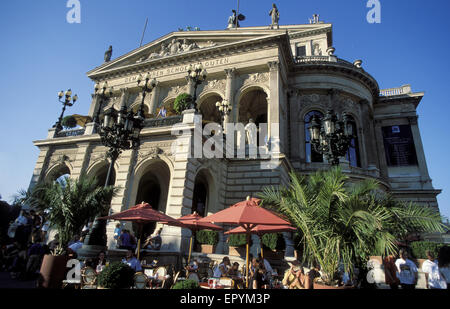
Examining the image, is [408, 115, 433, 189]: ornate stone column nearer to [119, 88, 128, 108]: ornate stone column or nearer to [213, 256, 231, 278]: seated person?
[213, 256, 231, 278]: seated person

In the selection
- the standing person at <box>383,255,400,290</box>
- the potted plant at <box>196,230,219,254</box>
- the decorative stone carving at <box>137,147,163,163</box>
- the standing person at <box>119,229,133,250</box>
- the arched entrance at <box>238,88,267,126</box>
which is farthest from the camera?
the arched entrance at <box>238,88,267,126</box>

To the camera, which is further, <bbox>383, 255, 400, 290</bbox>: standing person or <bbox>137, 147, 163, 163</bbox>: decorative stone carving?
<bbox>137, 147, 163, 163</bbox>: decorative stone carving

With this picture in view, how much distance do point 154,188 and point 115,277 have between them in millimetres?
14968

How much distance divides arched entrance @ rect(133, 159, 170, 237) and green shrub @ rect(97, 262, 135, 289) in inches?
413

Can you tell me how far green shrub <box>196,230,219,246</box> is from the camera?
1332cm

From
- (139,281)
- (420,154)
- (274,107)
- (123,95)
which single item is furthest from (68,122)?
(420,154)

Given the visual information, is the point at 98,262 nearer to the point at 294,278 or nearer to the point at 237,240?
the point at 294,278

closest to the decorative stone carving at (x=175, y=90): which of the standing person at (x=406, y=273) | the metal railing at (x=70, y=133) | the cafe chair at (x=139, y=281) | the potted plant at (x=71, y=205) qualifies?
the metal railing at (x=70, y=133)

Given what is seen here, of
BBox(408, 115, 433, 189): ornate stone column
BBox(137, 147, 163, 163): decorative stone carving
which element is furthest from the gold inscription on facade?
BBox(408, 115, 433, 189): ornate stone column

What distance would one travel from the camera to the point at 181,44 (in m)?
25.0

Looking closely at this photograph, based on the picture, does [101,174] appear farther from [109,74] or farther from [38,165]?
[109,74]

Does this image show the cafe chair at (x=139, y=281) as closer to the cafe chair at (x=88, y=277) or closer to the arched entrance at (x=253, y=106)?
the cafe chair at (x=88, y=277)

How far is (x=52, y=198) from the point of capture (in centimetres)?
872
